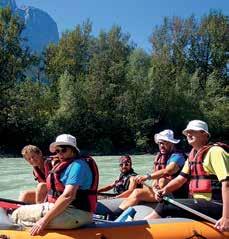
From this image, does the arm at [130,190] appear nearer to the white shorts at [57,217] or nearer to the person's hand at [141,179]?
the person's hand at [141,179]

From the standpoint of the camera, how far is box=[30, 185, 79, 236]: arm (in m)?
3.54

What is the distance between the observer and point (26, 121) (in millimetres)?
23922

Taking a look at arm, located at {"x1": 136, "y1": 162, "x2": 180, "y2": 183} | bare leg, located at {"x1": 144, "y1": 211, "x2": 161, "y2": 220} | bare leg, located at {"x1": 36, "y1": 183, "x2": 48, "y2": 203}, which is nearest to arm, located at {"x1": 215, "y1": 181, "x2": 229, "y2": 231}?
bare leg, located at {"x1": 144, "y1": 211, "x2": 161, "y2": 220}

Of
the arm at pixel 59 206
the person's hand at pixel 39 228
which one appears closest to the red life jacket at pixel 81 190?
the arm at pixel 59 206

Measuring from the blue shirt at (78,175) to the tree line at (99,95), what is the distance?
1978 centimetres

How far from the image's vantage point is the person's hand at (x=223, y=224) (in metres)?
3.72

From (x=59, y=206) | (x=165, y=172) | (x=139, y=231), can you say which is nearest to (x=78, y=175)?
(x=59, y=206)

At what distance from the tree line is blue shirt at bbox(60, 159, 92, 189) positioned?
1978 centimetres

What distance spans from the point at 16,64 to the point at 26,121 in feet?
12.5

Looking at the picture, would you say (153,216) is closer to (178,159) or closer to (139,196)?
(139,196)

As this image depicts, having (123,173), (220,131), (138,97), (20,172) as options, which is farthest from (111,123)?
(123,173)

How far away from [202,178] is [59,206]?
3.94ft

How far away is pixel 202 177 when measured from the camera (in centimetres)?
399

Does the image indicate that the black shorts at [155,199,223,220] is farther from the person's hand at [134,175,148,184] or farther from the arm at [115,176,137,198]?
the arm at [115,176,137,198]
